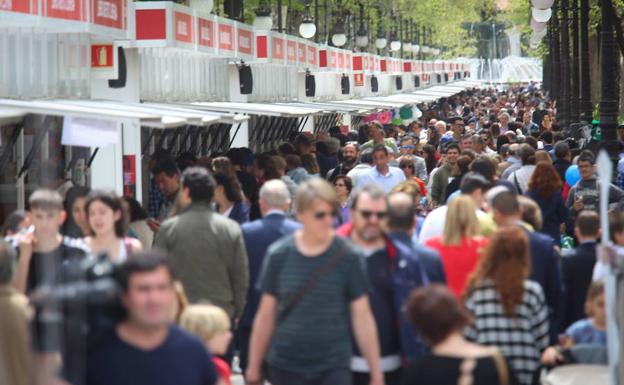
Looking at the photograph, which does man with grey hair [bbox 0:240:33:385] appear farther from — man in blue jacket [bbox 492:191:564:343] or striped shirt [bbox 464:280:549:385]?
man in blue jacket [bbox 492:191:564:343]

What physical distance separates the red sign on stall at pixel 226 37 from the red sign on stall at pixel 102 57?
4596 mm

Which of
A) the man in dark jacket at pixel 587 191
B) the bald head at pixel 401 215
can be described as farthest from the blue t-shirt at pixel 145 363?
the man in dark jacket at pixel 587 191

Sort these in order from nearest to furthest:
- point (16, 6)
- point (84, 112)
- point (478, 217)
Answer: point (478, 217) < point (84, 112) < point (16, 6)

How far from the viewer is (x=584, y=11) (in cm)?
3005

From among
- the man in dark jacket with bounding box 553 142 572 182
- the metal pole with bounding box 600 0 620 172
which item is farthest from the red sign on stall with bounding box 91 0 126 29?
the metal pole with bounding box 600 0 620 172

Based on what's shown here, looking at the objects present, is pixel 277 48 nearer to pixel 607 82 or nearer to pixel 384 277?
pixel 607 82

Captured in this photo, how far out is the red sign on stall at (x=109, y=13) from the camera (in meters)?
16.6

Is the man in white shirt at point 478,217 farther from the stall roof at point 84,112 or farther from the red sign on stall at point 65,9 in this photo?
the red sign on stall at point 65,9

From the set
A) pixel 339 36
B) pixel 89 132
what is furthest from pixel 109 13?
pixel 339 36

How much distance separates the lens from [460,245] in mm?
9773

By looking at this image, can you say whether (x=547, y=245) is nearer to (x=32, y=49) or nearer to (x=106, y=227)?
(x=106, y=227)

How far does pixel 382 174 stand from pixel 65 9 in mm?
3729

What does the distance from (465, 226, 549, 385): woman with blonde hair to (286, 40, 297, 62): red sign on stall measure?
21.1 m

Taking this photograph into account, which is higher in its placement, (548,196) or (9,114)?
(9,114)
